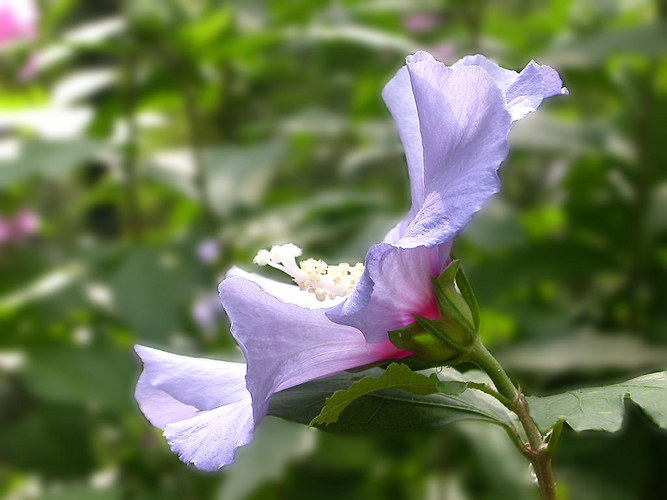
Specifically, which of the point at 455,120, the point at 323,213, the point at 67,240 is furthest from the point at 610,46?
the point at 67,240

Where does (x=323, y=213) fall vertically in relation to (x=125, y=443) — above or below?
above

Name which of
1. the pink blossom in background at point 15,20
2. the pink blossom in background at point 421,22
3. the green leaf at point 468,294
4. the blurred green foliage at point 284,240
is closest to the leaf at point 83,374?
the blurred green foliage at point 284,240

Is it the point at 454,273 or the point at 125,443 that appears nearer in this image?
the point at 454,273

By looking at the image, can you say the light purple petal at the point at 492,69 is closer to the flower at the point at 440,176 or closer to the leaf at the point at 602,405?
the flower at the point at 440,176

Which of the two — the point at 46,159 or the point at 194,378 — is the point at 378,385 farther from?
the point at 46,159

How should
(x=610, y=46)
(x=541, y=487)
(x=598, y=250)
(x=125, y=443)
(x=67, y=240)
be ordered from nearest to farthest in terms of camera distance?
1. (x=541, y=487)
2. (x=610, y=46)
3. (x=598, y=250)
4. (x=125, y=443)
5. (x=67, y=240)

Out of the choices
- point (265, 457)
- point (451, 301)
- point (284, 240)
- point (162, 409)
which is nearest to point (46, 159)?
point (284, 240)

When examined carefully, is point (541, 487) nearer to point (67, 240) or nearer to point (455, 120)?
point (455, 120)

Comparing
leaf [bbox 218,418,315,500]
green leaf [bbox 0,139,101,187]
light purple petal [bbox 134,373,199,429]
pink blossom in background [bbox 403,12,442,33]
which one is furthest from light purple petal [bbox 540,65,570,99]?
pink blossom in background [bbox 403,12,442,33]

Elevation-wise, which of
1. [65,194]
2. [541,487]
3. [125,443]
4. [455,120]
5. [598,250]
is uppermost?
[455,120]
